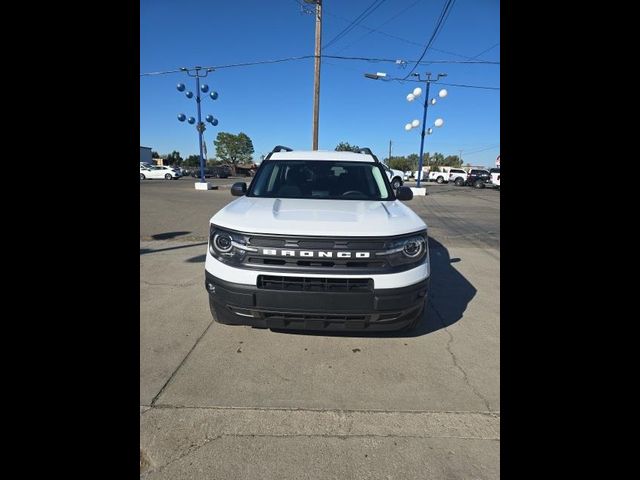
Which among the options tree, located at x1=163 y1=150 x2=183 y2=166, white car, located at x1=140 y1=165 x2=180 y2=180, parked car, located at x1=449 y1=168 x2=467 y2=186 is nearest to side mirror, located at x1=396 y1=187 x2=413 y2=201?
→ white car, located at x1=140 y1=165 x2=180 y2=180

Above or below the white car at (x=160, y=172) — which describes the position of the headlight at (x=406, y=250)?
below

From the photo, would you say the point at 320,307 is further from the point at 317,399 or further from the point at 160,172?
the point at 160,172

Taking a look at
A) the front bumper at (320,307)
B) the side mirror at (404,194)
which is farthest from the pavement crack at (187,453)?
the side mirror at (404,194)

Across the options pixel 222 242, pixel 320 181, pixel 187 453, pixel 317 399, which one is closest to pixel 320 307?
pixel 317 399

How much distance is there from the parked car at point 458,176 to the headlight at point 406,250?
135ft

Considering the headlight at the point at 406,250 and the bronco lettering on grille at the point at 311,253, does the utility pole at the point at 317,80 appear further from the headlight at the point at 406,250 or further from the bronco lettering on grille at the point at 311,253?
the bronco lettering on grille at the point at 311,253

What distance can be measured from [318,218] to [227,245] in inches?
29.3

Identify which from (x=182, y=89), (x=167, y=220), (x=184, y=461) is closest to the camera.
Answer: (x=184, y=461)

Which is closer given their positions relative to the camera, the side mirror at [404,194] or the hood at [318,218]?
the hood at [318,218]

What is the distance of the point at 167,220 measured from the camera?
10078mm

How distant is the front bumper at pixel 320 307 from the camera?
2.33m
